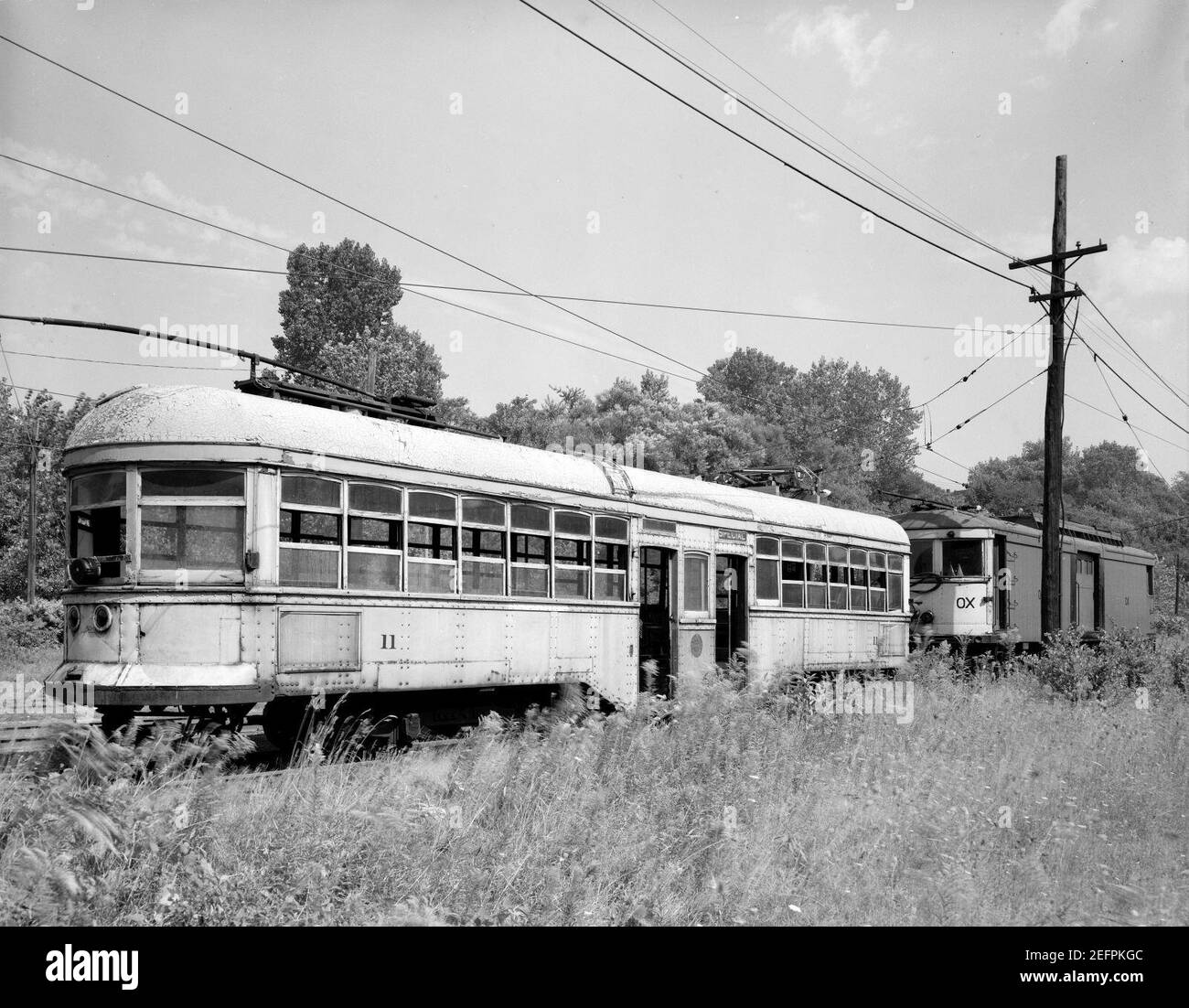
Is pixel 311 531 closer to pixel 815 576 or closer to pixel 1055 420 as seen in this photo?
pixel 815 576

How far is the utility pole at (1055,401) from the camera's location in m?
16.2

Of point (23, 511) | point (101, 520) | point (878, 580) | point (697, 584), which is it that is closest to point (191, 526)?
point (101, 520)

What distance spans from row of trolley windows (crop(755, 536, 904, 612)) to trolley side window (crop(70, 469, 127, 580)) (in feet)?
28.6

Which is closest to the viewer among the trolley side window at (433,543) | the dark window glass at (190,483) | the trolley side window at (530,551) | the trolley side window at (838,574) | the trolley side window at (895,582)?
the dark window glass at (190,483)

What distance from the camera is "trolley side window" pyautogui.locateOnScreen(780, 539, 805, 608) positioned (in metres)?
15.3

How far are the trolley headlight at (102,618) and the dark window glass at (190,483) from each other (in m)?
1.00

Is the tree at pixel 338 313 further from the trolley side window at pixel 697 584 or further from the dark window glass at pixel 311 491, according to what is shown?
the dark window glass at pixel 311 491

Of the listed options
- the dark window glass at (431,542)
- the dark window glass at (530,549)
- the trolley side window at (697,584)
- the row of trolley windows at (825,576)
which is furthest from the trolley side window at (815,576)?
the dark window glass at (431,542)

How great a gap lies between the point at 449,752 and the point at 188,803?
447cm

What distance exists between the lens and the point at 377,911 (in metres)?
5.10

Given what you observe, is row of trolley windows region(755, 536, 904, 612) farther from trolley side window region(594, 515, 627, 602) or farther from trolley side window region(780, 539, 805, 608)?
trolley side window region(594, 515, 627, 602)

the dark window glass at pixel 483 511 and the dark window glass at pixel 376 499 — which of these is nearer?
the dark window glass at pixel 376 499

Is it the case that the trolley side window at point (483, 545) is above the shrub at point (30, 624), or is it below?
above
